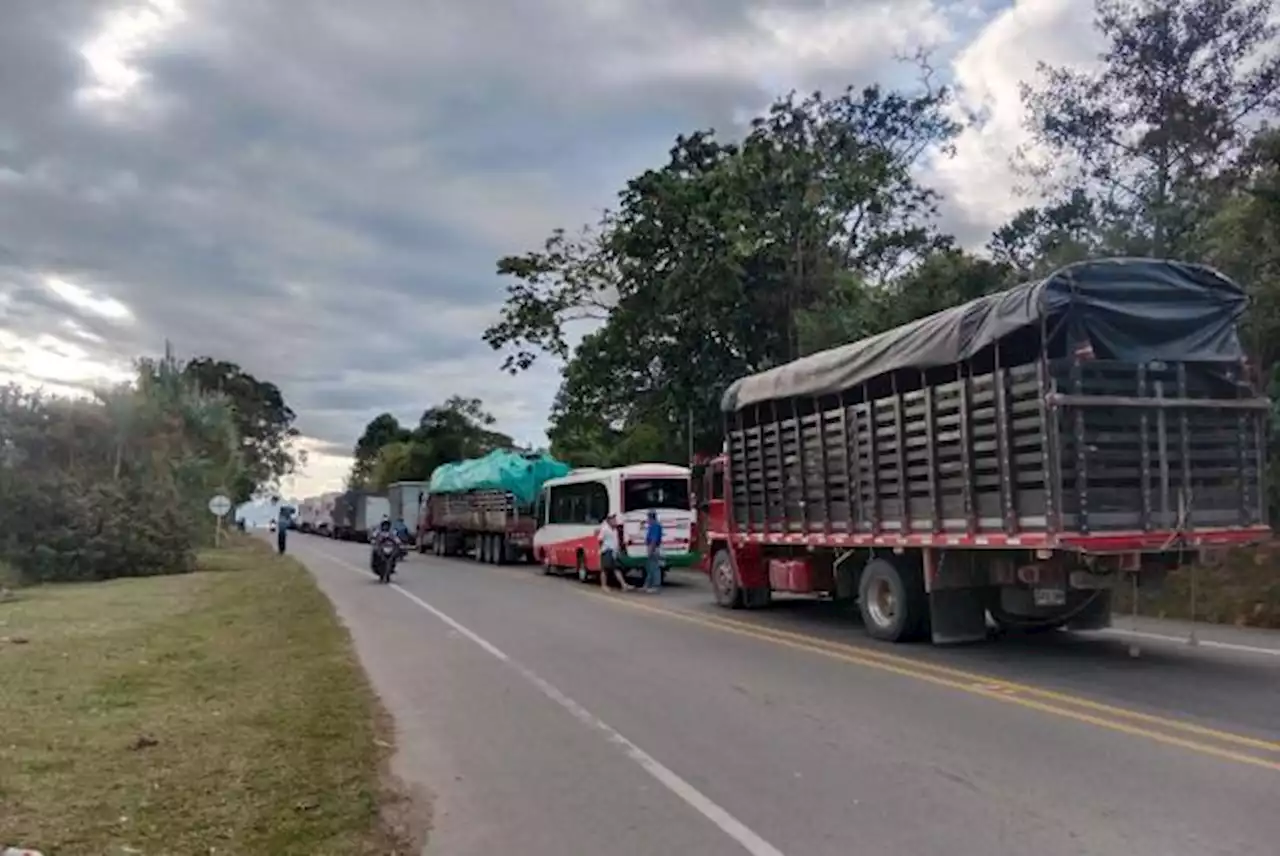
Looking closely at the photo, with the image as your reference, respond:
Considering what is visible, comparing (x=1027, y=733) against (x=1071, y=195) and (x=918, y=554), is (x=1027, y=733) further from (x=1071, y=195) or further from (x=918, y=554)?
(x=1071, y=195)

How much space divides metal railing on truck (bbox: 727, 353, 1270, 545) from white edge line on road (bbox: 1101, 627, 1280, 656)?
5.18 ft

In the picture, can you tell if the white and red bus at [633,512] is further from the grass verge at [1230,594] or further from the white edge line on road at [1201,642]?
the white edge line on road at [1201,642]

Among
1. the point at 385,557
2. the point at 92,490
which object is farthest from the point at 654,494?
the point at 92,490

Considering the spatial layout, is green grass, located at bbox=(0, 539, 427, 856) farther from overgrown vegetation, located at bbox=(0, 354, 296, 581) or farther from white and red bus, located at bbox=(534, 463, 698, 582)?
overgrown vegetation, located at bbox=(0, 354, 296, 581)

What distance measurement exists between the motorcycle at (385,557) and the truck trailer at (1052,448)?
16043 mm

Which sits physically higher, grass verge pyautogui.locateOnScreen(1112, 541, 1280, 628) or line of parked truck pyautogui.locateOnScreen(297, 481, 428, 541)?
line of parked truck pyautogui.locateOnScreen(297, 481, 428, 541)

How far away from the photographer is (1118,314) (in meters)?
12.2

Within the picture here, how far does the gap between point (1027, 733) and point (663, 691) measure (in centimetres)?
363

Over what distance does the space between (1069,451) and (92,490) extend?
97.4ft

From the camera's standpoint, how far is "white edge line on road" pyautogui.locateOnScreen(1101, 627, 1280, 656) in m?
13.3

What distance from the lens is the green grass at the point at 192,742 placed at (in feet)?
21.4

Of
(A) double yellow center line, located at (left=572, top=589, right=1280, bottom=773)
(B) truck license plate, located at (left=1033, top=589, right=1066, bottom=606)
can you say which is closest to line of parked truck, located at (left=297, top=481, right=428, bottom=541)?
(A) double yellow center line, located at (left=572, top=589, right=1280, bottom=773)

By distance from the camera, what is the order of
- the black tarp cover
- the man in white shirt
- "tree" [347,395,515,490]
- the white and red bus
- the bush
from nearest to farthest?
the black tarp cover, the man in white shirt, the white and red bus, the bush, "tree" [347,395,515,490]

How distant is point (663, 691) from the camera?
37.2ft
